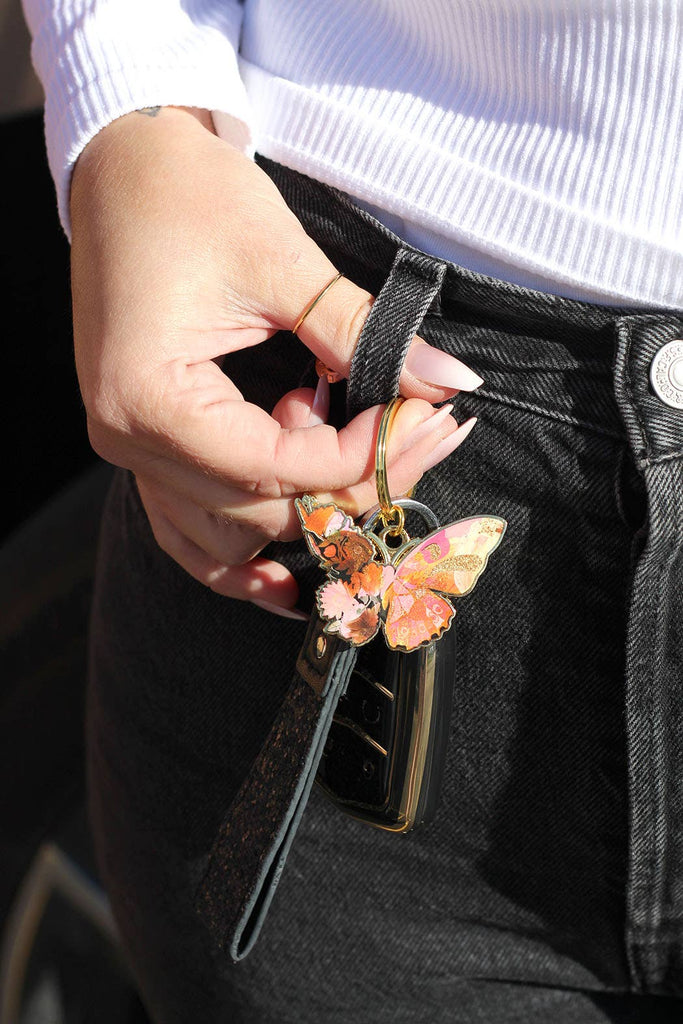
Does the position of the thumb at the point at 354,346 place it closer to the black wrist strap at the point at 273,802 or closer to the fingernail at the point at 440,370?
the fingernail at the point at 440,370

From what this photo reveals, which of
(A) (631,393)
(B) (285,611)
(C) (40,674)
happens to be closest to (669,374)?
(A) (631,393)

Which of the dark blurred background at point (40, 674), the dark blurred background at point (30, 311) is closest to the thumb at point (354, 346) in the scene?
the dark blurred background at point (40, 674)

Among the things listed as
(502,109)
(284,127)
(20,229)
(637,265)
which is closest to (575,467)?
(637,265)

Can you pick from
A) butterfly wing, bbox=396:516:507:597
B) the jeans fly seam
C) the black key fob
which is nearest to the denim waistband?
the jeans fly seam

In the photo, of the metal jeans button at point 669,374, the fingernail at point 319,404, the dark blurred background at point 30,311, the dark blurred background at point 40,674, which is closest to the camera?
the metal jeans button at point 669,374

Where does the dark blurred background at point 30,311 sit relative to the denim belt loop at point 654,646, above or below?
below

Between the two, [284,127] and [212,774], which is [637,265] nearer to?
[284,127]

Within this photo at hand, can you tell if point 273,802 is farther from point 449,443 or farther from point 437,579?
point 449,443
